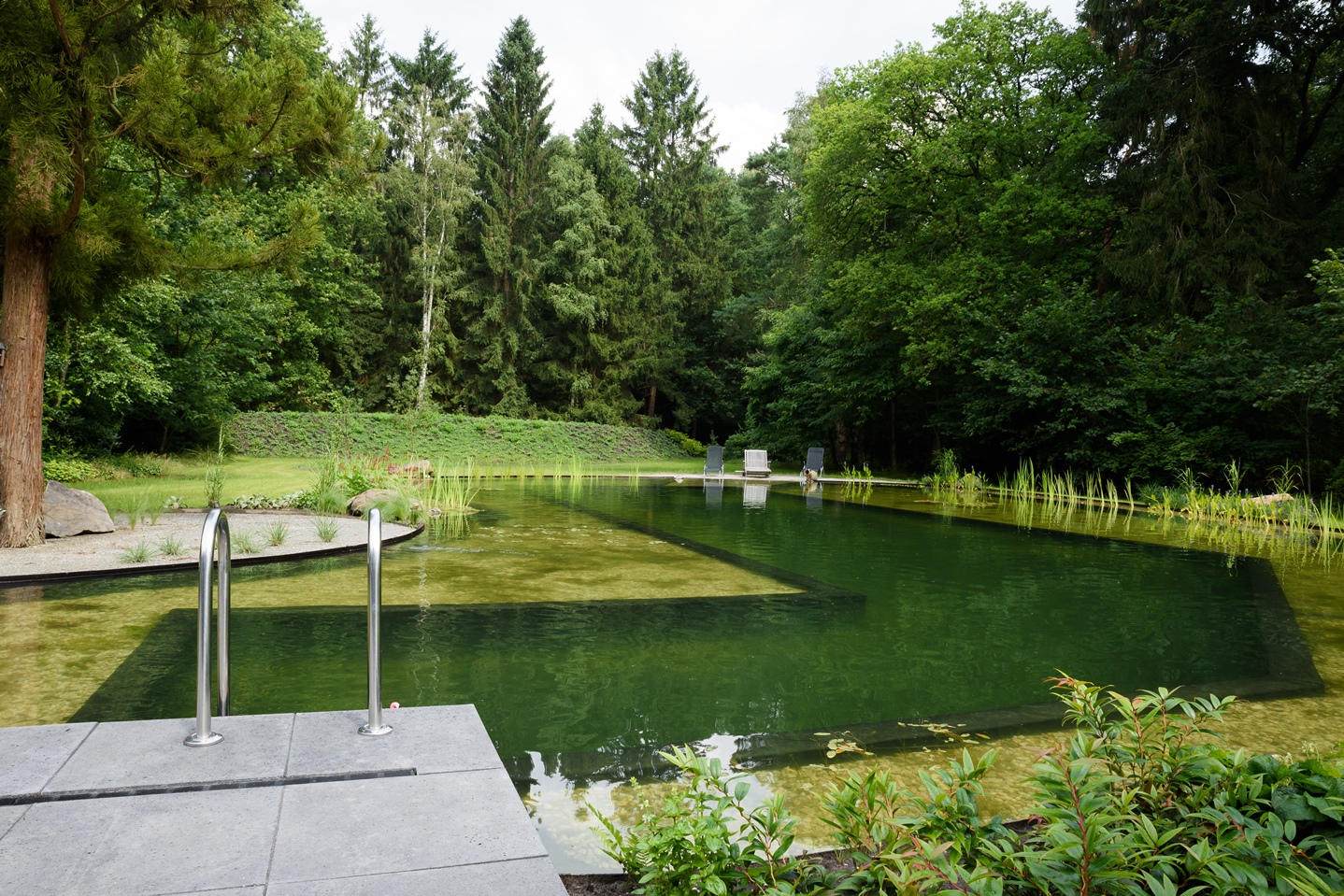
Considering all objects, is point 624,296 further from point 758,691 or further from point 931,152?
point 758,691

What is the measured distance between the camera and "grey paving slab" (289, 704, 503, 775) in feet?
Answer: 7.56

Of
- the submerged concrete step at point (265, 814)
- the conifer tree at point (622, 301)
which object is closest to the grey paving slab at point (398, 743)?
the submerged concrete step at point (265, 814)

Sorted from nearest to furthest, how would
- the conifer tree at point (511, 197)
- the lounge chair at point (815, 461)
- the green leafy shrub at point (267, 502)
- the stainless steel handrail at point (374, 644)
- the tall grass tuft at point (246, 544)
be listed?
the stainless steel handrail at point (374, 644) → the tall grass tuft at point (246, 544) → the green leafy shrub at point (267, 502) → the lounge chair at point (815, 461) → the conifer tree at point (511, 197)

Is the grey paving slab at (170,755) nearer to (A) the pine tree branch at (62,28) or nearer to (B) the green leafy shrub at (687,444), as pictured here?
(A) the pine tree branch at (62,28)

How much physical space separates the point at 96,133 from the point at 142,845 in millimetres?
7006

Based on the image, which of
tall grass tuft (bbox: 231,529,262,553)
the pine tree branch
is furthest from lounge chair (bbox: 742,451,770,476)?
the pine tree branch

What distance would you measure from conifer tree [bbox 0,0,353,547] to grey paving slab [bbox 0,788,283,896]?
5980 millimetres

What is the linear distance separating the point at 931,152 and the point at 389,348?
21.3 metres

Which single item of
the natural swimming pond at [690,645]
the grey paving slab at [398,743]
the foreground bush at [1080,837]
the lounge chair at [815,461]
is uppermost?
the lounge chair at [815,461]

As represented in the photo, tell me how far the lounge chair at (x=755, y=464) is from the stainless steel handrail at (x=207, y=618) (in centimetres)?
1812

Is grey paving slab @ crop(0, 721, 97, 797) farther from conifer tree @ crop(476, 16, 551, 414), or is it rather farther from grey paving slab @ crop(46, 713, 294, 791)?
conifer tree @ crop(476, 16, 551, 414)

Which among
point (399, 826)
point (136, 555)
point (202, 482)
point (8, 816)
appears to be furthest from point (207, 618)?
point (202, 482)

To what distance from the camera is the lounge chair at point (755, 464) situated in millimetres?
20484

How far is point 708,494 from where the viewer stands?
15.6m
